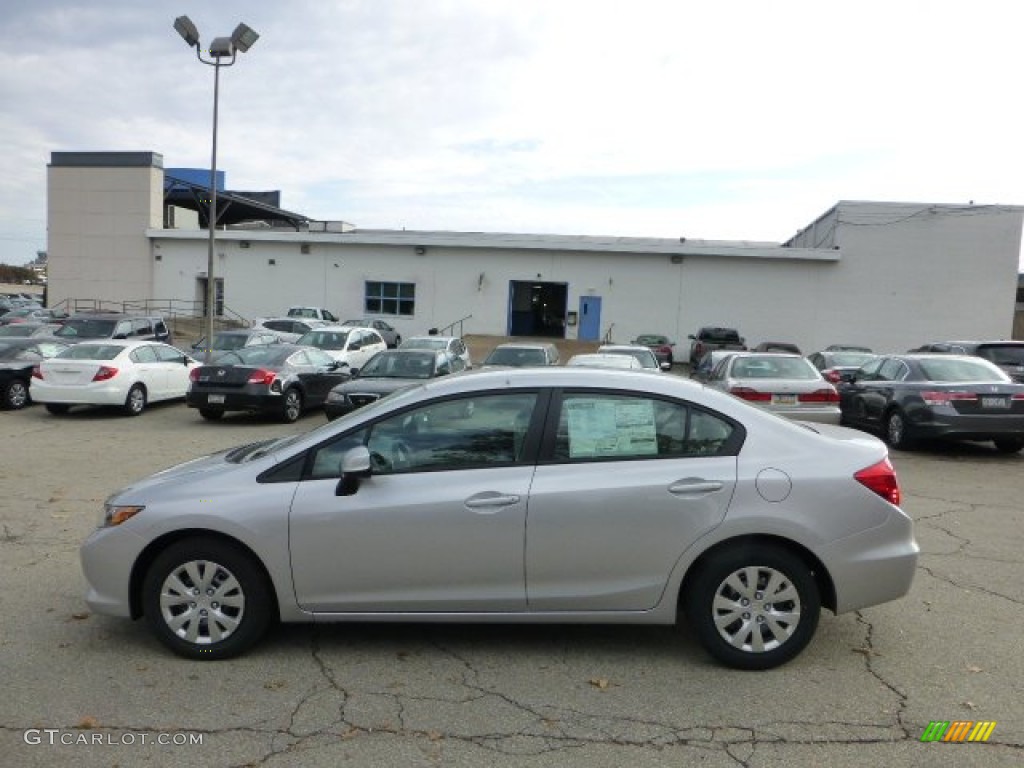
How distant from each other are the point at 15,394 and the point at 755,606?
50.9 ft

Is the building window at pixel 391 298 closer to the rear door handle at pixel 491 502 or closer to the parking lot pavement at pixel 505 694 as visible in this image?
the parking lot pavement at pixel 505 694

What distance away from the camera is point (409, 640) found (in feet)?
15.1

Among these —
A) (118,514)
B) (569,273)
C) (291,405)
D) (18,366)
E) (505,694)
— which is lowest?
(505,694)

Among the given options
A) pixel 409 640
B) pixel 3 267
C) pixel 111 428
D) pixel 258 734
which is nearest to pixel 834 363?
pixel 111 428

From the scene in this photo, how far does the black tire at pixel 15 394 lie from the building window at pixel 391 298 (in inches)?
965

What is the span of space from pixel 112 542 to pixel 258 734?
146 cm

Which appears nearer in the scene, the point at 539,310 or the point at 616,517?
the point at 616,517

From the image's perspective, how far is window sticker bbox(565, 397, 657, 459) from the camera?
14.2 ft

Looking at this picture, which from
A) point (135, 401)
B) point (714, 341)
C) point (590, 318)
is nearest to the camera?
point (135, 401)

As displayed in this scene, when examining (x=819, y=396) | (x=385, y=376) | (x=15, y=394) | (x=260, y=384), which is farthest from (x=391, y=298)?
(x=819, y=396)

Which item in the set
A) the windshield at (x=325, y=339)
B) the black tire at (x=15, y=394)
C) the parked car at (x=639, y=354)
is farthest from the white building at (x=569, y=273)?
the black tire at (x=15, y=394)

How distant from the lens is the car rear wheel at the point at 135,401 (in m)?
14.9

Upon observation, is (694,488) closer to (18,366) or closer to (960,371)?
(960,371)

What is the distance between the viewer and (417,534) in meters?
4.17
